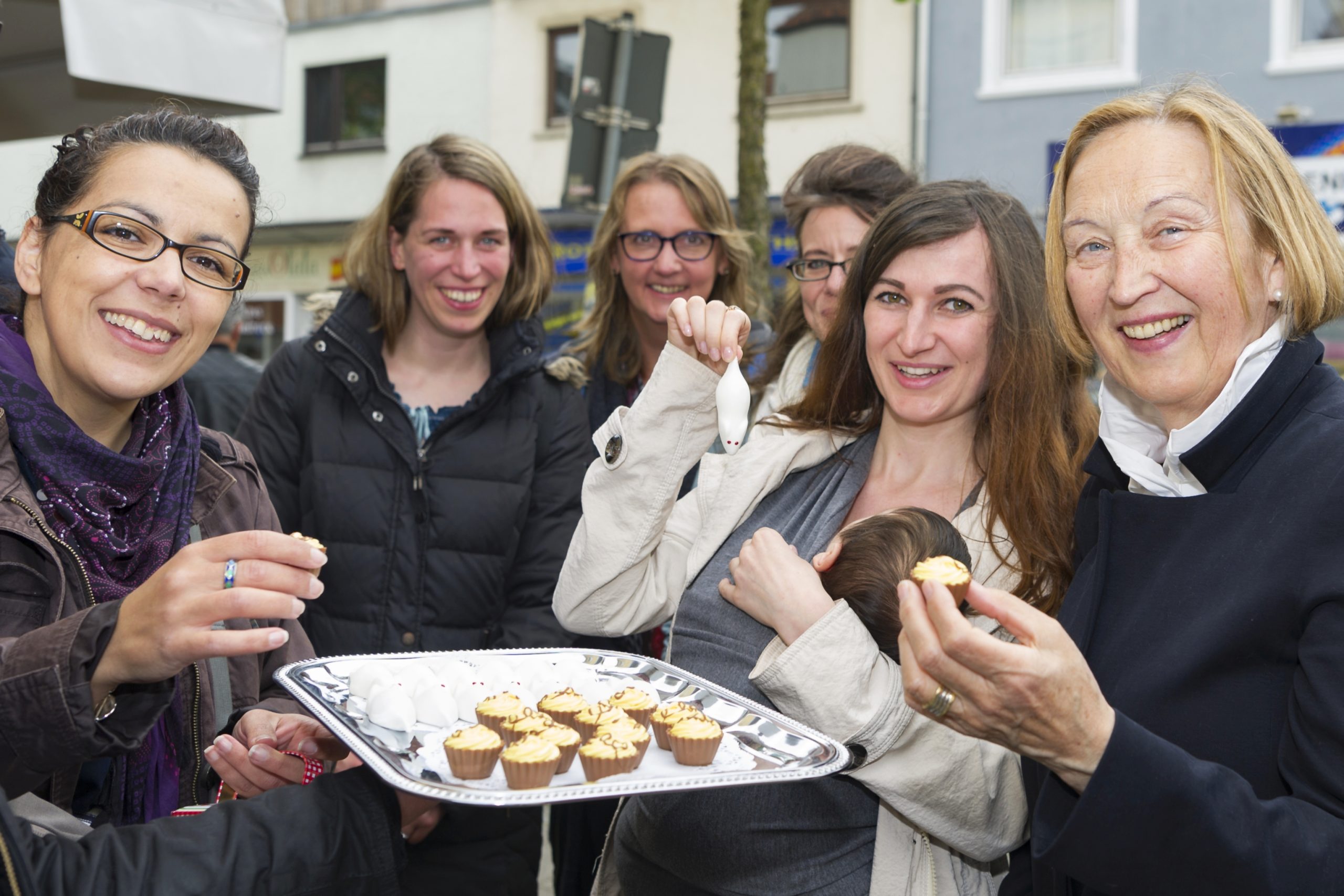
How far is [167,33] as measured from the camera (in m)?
3.54

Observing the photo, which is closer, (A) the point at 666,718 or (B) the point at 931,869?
(A) the point at 666,718

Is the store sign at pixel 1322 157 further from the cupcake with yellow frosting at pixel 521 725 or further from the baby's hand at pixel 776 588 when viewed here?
the cupcake with yellow frosting at pixel 521 725

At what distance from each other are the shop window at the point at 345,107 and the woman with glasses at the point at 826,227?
45.9 feet

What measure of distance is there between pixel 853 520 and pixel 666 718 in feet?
3.00

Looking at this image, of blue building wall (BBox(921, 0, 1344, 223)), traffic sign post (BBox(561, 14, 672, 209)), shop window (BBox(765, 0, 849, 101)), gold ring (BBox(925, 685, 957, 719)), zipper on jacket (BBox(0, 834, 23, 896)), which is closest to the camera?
zipper on jacket (BBox(0, 834, 23, 896))

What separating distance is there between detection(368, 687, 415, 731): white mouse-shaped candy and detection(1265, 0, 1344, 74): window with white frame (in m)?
Answer: 12.0

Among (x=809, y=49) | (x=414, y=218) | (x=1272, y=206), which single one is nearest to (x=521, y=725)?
(x=1272, y=206)

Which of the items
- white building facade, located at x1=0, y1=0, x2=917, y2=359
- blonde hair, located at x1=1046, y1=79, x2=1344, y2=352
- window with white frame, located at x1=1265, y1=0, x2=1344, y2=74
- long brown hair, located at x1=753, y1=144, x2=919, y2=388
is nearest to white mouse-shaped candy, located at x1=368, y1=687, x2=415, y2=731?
blonde hair, located at x1=1046, y1=79, x2=1344, y2=352

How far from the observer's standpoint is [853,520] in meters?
2.68

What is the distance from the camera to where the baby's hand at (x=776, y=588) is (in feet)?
7.26

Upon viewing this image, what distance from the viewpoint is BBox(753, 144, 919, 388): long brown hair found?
3.70 m

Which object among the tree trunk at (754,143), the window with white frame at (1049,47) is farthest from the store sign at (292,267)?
the tree trunk at (754,143)

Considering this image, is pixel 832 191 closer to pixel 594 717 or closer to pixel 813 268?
pixel 813 268

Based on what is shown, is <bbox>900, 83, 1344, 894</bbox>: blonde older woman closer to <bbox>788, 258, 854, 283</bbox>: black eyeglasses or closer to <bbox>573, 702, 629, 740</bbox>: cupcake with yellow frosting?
<bbox>573, 702, 629, 740</bbox>: cupcake with yellow frosting
